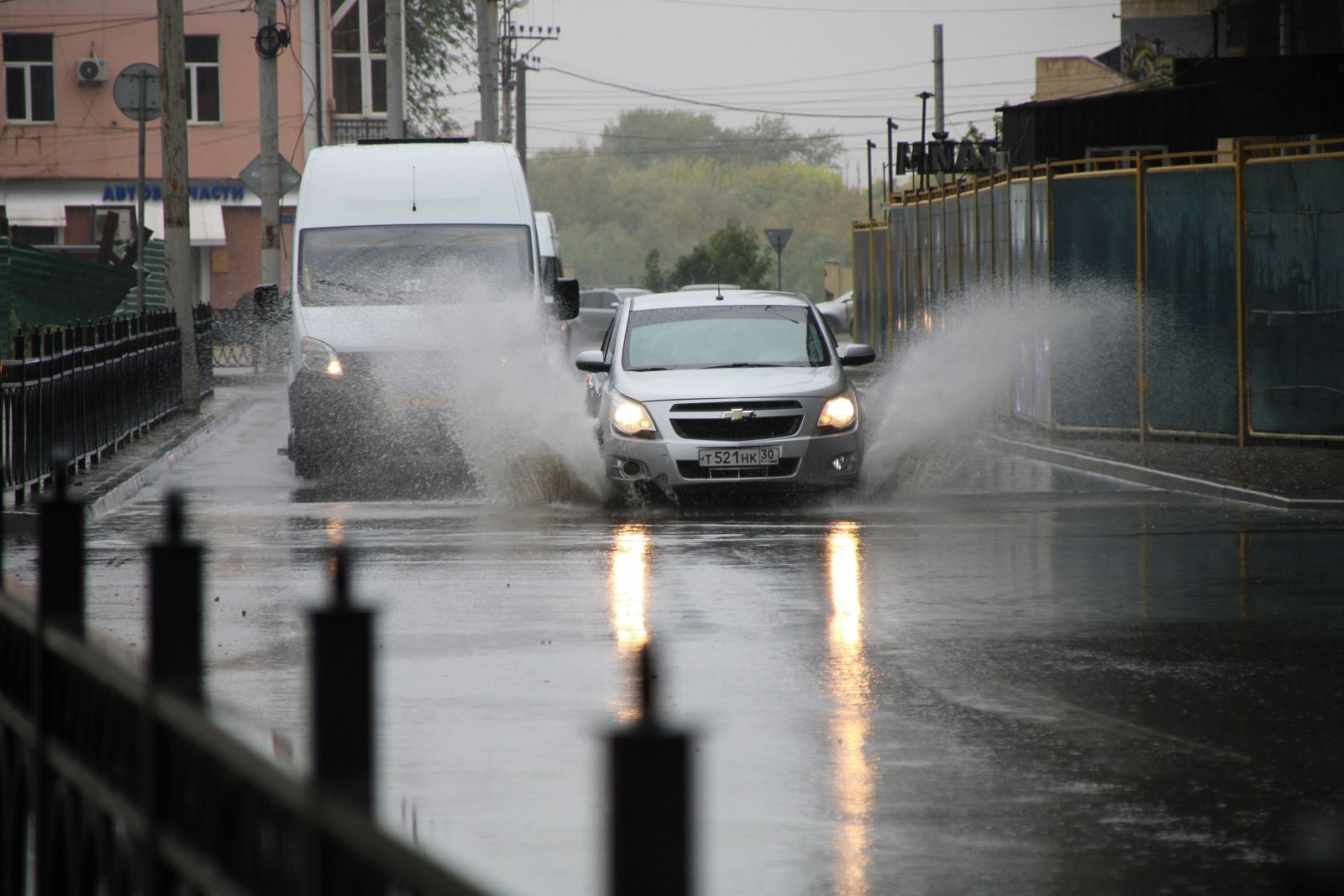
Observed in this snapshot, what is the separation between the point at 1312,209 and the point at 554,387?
7279mm

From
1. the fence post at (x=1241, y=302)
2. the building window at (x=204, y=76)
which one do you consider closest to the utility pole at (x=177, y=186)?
the fence post at (x=1241, y=302)

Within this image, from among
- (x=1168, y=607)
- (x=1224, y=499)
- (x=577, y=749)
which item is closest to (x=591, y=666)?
(x=577, y=749)

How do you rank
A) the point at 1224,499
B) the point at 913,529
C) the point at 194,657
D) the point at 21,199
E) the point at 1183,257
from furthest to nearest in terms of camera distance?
the point at 21,199, the point at 1183,257, the point at 1224,499, the point at 913,529, the point at 194,657

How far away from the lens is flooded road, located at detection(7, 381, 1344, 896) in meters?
5.88

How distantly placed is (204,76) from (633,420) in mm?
42595

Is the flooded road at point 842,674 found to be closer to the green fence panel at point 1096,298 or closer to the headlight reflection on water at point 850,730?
the headlight reflection on water at point 850,730

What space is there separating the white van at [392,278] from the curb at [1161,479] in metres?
4.88

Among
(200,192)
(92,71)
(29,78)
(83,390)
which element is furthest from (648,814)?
(29,78)

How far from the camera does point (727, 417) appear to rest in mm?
15719

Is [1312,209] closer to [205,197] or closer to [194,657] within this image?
[194,657]

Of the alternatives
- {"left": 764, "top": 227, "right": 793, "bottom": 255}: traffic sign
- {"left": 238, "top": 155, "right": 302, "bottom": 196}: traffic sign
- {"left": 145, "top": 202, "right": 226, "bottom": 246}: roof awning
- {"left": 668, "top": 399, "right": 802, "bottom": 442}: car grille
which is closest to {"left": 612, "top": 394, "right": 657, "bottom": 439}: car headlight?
{"left": 668, "top": 399, "right": 802, "bottom": 442}: car grille

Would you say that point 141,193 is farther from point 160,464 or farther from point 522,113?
point 522,113

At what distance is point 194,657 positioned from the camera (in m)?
2.85

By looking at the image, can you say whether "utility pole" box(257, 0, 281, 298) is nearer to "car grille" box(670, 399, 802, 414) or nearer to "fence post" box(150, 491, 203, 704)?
"car grille" box(670, 399, 802, 414)
